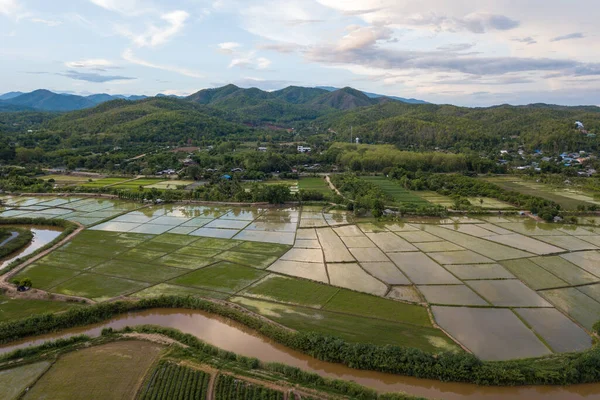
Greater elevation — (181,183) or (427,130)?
(427,130)

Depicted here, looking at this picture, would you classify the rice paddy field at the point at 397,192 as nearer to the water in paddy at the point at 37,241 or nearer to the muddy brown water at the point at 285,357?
the muddy brown water at the point at 285,357

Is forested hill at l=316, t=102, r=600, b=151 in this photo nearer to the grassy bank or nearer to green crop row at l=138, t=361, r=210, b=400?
the grassy bank

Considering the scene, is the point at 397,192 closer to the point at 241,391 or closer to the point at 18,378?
the point at 241,391

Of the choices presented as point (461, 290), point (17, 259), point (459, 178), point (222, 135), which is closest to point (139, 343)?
point (17, 259)

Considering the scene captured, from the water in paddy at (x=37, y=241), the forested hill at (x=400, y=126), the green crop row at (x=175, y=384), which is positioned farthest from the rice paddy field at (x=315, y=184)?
the forested hill at (x=400, y=126)

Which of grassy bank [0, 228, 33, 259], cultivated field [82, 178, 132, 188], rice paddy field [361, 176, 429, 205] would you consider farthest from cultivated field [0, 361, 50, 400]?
cultivated field [82, 178, 132, 188]

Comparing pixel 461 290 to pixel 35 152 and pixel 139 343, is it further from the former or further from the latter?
pixel 35 152

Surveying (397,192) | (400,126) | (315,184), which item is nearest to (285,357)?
(397,192)

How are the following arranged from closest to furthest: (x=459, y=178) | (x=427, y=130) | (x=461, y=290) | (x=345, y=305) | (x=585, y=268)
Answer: (x=345, y=305) < (x=461, y=290) < (x=585, y=268) < (x=459, y=178) < (x=427, y=130)
